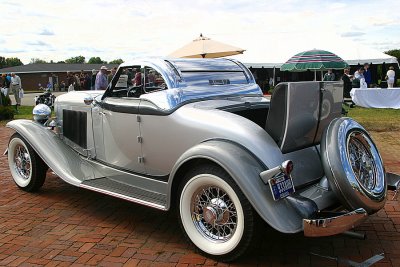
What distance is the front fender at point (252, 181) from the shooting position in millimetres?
2969

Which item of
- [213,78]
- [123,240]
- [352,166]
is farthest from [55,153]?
[352,166]

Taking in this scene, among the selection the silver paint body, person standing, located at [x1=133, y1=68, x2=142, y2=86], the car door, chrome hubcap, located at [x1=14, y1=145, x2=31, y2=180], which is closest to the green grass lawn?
the silver paint body

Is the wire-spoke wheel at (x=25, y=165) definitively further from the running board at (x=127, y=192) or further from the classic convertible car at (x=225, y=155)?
the running board at (x=127, y=192)

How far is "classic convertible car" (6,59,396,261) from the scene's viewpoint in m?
3.10

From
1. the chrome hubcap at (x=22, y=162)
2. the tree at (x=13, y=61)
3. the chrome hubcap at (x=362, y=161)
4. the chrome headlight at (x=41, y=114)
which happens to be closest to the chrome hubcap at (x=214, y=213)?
the chrome hubcap at (x=362, y=161)

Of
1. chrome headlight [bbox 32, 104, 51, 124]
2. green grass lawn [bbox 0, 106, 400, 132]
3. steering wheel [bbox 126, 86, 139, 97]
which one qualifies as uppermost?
steering wheel [bbox 126, 86, 139, 97]

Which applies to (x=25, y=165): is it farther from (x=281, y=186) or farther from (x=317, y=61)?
(x=317, y=61)

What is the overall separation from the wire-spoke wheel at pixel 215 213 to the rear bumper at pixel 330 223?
42 centimetres

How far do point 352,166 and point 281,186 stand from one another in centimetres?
70

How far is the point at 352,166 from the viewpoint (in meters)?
3.37

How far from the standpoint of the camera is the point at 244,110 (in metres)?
4.04

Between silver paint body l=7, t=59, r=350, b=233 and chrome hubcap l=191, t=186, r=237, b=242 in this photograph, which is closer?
silver paint body l=7, t=59, r=350, b=233

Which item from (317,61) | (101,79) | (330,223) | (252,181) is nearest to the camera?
(330,223)

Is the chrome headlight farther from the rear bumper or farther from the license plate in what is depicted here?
the rear bumper
